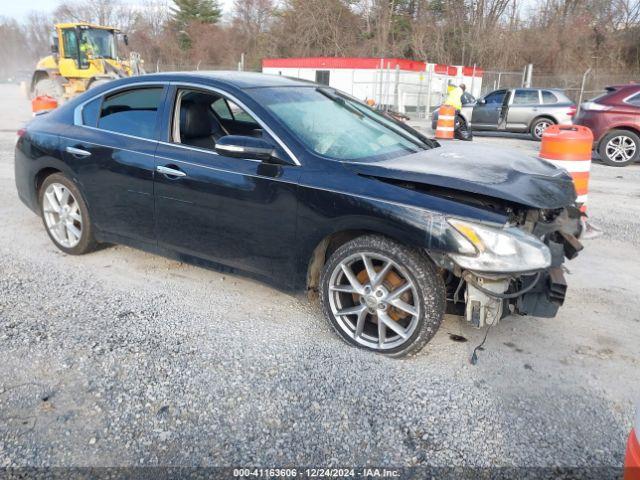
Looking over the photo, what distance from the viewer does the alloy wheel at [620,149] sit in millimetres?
11141

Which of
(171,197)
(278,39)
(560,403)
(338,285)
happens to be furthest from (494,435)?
(278,39)

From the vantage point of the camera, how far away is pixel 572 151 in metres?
5.12

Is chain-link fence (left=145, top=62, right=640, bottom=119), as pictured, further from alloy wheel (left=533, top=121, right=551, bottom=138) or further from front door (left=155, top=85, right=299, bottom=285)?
front door (left=155, top=85, right=299, bottom=285)

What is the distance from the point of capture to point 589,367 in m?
3.32

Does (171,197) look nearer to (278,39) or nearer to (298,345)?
(298,345)

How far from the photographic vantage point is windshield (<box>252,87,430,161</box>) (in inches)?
146

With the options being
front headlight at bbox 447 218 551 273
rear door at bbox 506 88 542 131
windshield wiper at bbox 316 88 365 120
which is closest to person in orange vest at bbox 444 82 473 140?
rear door at bbox 506 88 542 131

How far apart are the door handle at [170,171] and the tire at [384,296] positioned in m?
1.31

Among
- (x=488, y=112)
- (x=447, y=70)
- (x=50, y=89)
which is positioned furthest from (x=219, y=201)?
(x=447, y=70)

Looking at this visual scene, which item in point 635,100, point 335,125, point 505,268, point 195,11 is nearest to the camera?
point 505,268

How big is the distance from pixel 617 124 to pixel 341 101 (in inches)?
351

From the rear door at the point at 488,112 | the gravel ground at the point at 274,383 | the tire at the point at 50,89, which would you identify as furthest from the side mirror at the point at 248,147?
the tire at the point at 50,89

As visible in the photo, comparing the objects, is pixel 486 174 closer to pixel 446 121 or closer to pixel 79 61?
pixel 446 121

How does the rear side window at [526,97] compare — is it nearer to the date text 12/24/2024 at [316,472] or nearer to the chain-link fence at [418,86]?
the chain-link fence at [418,86]
